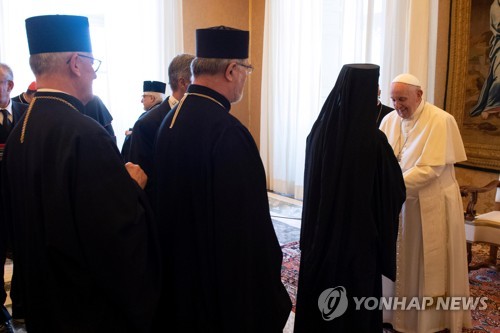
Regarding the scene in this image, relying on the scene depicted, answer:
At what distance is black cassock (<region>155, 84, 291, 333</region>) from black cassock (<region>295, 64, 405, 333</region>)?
1.55 ft

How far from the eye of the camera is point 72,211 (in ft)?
4.33

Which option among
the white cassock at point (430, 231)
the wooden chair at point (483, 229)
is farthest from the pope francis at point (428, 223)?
the wooden chair at point (483, 229)

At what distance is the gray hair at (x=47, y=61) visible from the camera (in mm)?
1432

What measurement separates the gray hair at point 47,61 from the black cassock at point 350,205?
1.19 metres

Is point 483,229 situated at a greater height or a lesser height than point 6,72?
lesser

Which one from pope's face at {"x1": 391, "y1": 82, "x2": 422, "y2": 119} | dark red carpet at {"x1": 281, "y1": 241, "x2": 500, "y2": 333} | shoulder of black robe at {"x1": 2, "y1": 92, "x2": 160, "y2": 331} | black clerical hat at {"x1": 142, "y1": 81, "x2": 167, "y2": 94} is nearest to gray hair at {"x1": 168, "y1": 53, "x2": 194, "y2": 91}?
shoulder of black robe at {"x1": 2, "y1": 92, "x2": 160, "y2": 331}

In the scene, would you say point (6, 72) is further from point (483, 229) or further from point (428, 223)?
point (483, 229)

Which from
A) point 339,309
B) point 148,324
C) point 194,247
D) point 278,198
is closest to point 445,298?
point 339,309

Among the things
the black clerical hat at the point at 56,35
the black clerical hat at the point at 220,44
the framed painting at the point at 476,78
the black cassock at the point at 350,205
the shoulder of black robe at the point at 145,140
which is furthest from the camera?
the framed painting at the point at 476,78

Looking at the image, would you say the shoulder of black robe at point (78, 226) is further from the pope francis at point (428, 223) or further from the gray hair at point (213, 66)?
the pope francis at point (428, 223)

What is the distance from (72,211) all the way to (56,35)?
616 mm

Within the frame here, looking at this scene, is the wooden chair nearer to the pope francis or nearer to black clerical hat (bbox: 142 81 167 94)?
the pope francis

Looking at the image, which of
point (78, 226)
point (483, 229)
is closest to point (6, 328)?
point (78, 226)

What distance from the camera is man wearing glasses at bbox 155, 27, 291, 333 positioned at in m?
1.49
